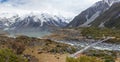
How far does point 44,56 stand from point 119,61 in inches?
725

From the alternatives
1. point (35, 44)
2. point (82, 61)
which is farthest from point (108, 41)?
point (82, 61)

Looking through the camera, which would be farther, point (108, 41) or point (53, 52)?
point (108, 41)

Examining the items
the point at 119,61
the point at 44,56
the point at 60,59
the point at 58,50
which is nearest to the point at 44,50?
the point at 58,50

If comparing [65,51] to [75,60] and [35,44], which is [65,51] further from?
[75,60]

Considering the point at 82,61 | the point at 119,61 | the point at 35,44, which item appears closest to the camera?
the point at 82,61

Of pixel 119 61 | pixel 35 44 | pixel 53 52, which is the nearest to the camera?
pixel 119 61

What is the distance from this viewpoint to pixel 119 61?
65.6m

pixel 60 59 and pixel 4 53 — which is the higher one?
pixel 4 53

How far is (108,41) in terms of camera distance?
448 ft

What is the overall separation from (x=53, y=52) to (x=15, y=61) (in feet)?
115

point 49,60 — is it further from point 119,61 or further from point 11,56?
point 11,56

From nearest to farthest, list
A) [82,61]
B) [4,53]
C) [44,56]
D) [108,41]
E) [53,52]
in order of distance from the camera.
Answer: [82,61], [4,53], [44,56], [53,52], [108,41]

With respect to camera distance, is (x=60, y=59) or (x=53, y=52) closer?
(x=60, y=59)

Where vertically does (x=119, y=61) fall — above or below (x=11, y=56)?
below
